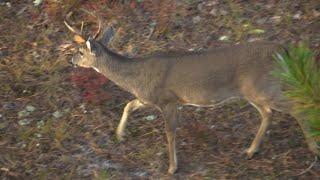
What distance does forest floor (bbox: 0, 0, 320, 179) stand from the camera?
20.1 ft

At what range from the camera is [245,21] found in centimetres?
784

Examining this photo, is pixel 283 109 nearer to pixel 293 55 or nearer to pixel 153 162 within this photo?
pixel 153 162

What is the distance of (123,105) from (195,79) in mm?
1213

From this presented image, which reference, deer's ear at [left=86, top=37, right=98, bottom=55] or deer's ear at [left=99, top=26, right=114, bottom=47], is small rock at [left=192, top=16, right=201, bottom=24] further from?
deer's ear at [left=86, top=37, right=98, bottom=55]

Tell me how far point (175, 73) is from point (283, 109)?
3.48 feet

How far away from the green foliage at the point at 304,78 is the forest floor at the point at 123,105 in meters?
1.84

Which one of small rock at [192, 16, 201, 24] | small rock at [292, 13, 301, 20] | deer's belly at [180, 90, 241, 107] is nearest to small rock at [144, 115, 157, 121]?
deer's belly at [180, 90, 241, 107]

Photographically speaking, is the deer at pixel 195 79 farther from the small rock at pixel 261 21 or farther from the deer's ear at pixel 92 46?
the small rock at pixel 261 21

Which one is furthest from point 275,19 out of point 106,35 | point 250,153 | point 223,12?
point 106,35

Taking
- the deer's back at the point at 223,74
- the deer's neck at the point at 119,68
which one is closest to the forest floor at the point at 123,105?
the deer's back at the point at 223,74

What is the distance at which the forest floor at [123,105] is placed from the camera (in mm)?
6117

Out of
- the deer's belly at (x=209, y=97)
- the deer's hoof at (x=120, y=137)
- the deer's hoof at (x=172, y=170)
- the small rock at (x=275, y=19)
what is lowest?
the deer's hoof at (x=120, y=137)

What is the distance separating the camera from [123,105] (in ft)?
23.0

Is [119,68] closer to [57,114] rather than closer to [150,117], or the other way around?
[150,117]
